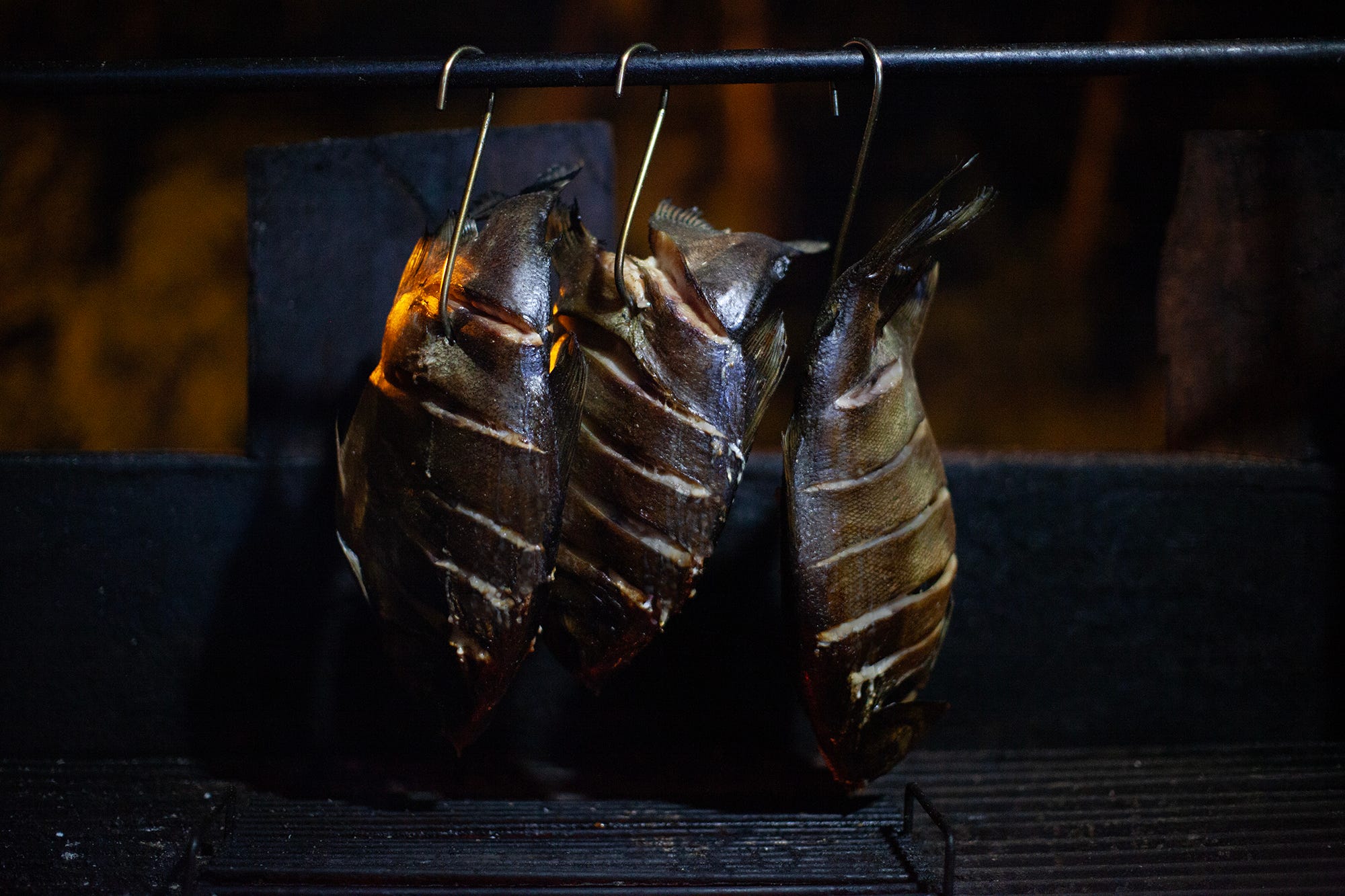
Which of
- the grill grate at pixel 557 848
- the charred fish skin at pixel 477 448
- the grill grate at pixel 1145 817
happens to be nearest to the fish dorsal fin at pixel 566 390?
the charred fish skin at pixel 477 448

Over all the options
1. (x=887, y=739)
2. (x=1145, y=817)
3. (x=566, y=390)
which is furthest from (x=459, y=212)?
(x=1145, y=817)

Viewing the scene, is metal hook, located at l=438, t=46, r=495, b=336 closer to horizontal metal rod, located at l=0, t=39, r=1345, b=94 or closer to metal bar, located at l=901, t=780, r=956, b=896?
horizontal metal rod, located at l=0, t=39, r=1345, b=94

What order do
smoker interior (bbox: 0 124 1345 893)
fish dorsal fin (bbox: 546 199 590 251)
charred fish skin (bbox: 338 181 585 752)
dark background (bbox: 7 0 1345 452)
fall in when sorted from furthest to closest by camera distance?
dark background (bbox: 7 0 1345 452), smoker interior (bbox: 0 124 1345 893), fish dorsal fin (bbox: 546 199 590 251), charred fish skin (bbox: 338 181 585 752)

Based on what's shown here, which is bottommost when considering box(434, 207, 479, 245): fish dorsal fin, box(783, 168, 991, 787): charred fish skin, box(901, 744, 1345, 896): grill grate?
box(901, 744, 1345, 896): grill grate

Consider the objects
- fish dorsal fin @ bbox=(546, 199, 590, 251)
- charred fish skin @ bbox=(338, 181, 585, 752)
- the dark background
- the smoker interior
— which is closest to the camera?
charred fish skin @ bbox=(338, 181, 585, 752)

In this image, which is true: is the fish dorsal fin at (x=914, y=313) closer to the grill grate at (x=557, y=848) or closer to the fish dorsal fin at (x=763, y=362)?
the fish dorsal fin at (x=763, y=362)

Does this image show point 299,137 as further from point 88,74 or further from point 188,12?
point 88,74

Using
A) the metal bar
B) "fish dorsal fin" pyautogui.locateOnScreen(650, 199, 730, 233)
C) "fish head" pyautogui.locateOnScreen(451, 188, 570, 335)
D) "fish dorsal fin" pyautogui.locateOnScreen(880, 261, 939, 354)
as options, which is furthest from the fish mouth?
the metal bar

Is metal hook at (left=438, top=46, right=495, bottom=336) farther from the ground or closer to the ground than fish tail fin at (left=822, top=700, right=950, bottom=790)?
farther from the ground
